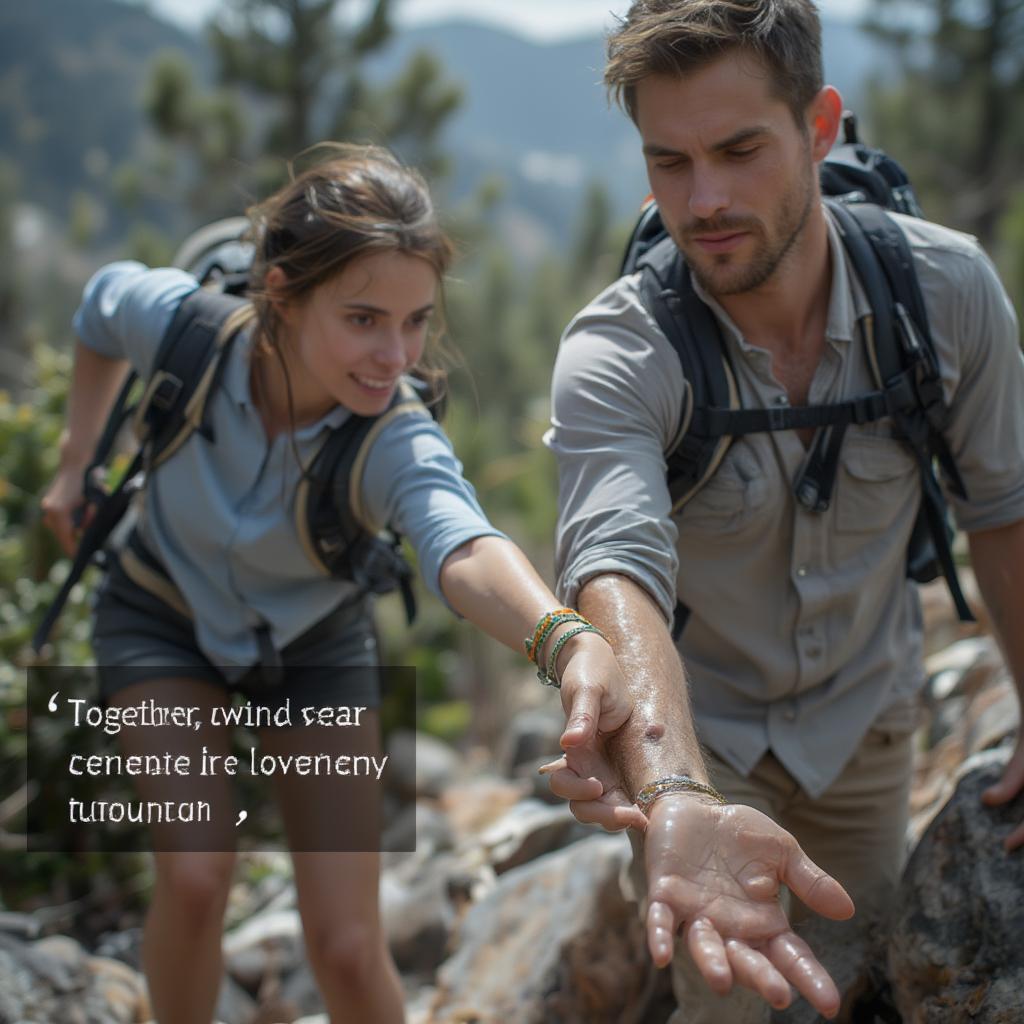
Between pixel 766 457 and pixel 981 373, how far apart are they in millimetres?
526

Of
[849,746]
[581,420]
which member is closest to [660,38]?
[581,420]

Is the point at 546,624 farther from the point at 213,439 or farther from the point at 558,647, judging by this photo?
the point at 213,439

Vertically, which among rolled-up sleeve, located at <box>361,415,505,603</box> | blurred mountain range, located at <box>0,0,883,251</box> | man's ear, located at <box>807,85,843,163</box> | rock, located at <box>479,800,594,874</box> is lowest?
rock, located at <box>479,800,594,874</box>

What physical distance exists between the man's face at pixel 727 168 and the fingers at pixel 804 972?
56.2 inches

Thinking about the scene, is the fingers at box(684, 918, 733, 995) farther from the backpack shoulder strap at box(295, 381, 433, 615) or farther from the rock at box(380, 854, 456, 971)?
the rock at box(380, 854, 456, 971)

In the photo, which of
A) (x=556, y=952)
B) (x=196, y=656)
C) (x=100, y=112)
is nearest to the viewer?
(x=196, y=656)

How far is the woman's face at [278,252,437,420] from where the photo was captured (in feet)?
9.20

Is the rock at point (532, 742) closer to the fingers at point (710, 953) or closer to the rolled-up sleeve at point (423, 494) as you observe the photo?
the rolled-up sleeve at point (423, 494)

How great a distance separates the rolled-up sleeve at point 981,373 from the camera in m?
2.58

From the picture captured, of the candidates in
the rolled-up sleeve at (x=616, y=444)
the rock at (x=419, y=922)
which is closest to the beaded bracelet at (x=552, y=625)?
the rolled-up sleeve at (x=616, y=444)

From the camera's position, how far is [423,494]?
8.55 ft

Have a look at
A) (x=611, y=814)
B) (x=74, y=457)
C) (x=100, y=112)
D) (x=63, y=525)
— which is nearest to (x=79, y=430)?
(x=74, y=457)

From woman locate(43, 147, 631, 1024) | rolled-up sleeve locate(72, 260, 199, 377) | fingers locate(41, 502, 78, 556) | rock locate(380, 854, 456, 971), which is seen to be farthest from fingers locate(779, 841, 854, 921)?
rock locate(380, 854, 456, 971)

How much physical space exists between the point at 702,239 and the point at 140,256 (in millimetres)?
15352
